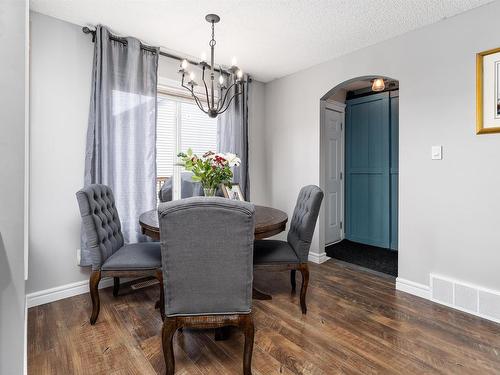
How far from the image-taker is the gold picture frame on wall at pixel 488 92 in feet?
6.82

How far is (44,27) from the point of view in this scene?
7.45 feet

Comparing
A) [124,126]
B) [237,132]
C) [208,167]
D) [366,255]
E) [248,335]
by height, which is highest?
[237,132]

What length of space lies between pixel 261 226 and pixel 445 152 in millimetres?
1733

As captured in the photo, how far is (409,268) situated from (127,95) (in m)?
3.16

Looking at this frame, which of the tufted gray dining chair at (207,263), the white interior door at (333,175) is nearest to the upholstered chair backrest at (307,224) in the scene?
→ the tufted gray dining chair at (207,263)

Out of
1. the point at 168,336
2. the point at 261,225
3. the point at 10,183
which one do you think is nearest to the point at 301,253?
the point at 261,225

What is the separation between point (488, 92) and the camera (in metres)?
2.12

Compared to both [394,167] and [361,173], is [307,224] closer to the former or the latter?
[394,167]

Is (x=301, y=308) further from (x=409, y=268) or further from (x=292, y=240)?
(x=409, y=268)

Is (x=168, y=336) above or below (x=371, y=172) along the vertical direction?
below

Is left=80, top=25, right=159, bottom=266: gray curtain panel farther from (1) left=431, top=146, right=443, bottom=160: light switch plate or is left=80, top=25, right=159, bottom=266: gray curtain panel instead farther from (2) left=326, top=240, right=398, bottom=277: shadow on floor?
(1) left=431, top=146, right=443, bottom=160: light switch plate

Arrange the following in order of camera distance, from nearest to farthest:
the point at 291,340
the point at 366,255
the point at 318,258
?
the point at 291,340
the point at 318,258
the point at 366,255

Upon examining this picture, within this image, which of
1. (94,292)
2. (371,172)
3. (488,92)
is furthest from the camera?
(371,172)

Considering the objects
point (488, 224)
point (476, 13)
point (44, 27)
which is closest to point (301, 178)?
point (488, 224)
